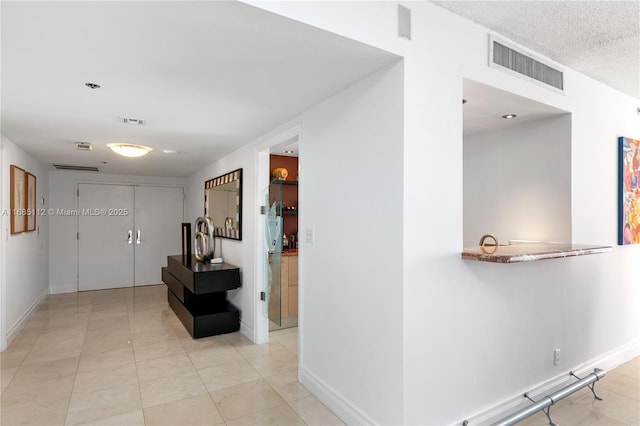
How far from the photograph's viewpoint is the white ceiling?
1526mm

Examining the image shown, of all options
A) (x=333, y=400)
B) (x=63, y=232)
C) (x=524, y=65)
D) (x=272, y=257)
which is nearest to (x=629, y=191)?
(x=524, y=65)

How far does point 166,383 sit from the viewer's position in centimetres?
287

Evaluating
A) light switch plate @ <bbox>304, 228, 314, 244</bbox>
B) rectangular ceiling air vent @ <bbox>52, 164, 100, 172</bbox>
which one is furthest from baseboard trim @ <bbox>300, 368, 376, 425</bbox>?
rectangular ceiling air vent @ <bbox>52, 164, 100, 172</bbox>

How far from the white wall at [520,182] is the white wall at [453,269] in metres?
0.10

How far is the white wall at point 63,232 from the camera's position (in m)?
6.17

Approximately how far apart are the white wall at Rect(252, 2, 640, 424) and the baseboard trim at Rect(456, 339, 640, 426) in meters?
0.04

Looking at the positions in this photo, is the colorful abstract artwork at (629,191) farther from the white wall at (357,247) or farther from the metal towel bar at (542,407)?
the white wall at (357,247)

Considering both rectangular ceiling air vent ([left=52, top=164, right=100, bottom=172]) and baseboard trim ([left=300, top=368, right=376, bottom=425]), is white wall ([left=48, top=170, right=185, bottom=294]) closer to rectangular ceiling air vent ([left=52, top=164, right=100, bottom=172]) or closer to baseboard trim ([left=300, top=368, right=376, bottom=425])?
rectangular ceiling air vent ([left=52, top=164, right=100, bottom=172])

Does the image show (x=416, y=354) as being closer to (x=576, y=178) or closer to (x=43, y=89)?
(x=576, y=178)

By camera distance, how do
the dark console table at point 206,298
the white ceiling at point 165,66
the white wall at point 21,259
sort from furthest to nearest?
the dark console table at point 206,298, the white wall at point 21,259, the white ceiling at point 165,66

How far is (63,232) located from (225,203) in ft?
11.6

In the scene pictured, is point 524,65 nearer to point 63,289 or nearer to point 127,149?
point 127,149

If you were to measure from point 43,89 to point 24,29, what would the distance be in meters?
0.88

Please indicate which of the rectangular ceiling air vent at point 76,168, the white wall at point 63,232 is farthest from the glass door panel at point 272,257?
the white wall at point 63,232
